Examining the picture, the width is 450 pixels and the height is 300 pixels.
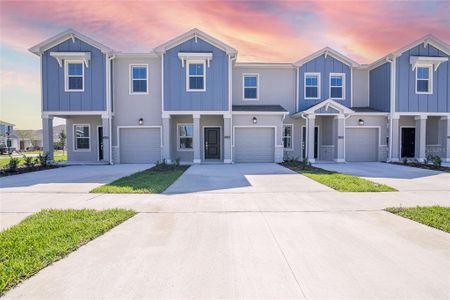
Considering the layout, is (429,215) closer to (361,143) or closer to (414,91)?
(361,143)

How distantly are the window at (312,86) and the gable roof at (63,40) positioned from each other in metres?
12.0

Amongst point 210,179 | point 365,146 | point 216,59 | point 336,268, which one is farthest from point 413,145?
point 336,268

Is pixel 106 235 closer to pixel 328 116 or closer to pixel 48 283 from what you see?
pixel 48 283

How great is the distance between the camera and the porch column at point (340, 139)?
15.9 meters

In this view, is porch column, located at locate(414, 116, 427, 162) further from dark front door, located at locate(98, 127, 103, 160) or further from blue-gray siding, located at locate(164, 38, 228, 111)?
dark front door, located at locate(98, 127, 103, 160)

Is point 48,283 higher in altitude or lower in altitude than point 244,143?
lower

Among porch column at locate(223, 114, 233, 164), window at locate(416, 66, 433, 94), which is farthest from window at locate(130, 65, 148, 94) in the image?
window at locate(416, 66, 433, 94)

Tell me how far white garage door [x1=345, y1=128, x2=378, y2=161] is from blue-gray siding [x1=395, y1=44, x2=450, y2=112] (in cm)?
211

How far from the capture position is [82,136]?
1719cm

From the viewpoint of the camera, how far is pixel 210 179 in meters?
9.86

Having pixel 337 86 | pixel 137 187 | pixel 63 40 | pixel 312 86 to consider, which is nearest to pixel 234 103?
pixel 312 86

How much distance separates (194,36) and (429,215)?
13.7 meters

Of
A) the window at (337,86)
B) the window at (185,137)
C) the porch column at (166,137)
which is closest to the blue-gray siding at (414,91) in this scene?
the window at (337,86)

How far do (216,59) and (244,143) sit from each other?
5095 millimetres
